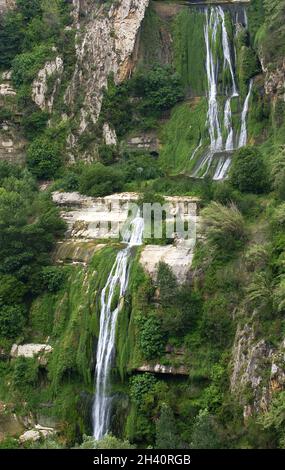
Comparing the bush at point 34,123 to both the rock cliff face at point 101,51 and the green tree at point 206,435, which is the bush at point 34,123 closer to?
the rock cliff face at point 101,51

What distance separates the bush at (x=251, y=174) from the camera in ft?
108

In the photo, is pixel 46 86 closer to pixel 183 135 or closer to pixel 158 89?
pixel 158 89

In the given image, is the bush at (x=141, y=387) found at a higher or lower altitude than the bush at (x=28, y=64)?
lower


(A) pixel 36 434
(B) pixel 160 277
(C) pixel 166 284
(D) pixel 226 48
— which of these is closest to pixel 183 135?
(D) pixel 226 48

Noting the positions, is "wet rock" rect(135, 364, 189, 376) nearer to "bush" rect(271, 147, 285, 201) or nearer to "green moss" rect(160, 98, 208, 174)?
"bush" rect(271, 147, 285, 201)

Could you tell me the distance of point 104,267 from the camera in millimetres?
30484

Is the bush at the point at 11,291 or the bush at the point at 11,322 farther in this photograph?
the bush at the point at 11,291

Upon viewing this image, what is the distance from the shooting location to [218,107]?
43781 millimetres

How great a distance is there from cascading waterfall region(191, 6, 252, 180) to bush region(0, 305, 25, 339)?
46.9 feet

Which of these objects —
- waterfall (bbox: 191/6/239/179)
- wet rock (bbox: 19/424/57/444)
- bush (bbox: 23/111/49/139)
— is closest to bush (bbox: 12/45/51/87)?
bush (bbox: 23/111/49/139)

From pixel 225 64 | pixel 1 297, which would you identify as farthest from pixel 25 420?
pixel 225 64

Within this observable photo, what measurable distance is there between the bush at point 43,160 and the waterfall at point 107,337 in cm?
1400

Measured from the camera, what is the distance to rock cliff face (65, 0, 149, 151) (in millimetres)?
45719

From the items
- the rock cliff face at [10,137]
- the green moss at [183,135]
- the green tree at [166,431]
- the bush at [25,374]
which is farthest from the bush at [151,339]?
the rock cliff face at [10,137]
